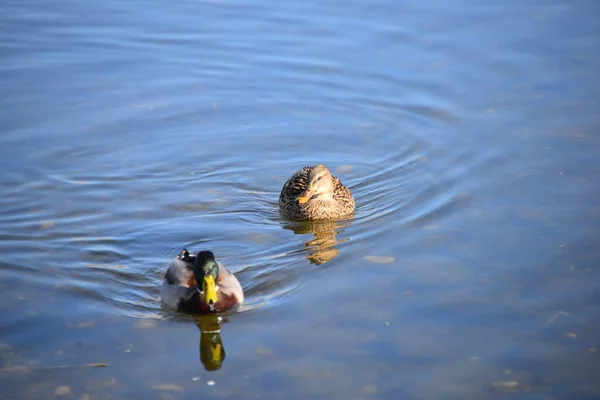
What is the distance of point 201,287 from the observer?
904 cm

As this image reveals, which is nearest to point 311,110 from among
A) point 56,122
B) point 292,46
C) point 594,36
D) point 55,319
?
point 292,46

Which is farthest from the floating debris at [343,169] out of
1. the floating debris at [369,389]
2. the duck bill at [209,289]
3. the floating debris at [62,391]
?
the floating debris at [62,391]

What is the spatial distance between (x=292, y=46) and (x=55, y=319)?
8.48m

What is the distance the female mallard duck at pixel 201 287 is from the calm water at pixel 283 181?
137 millimetres

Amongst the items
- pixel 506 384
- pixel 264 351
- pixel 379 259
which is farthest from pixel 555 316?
pixel 264 351

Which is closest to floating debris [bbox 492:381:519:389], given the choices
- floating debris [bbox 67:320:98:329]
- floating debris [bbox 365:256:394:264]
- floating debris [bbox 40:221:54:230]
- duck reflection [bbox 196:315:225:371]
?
duck reflection [bbox 196:315:225:371]

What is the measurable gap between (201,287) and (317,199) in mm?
2936

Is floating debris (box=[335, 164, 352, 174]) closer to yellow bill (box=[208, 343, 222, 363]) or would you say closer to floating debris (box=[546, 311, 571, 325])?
floating debris (box=[546, 311, 571, 325])

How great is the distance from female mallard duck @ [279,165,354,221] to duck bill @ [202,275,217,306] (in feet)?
9.10

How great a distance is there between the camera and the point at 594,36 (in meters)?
16.2

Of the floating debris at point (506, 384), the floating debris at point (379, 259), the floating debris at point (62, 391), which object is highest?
the floating debris at point (379, 259)

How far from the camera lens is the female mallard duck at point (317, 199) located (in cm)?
1155

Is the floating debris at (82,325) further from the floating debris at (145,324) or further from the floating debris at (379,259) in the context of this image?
the floating debris at (379,259)

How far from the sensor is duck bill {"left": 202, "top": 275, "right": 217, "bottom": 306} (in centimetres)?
891
